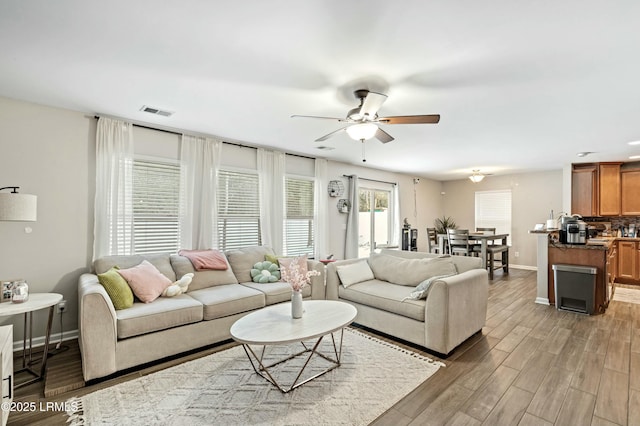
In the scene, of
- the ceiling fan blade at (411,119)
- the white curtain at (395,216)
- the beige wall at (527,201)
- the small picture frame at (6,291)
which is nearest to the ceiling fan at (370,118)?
the ceiling fan blade at (411,119)

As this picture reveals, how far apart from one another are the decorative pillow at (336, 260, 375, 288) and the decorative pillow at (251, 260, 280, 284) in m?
0.84

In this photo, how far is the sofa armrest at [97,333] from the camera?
2375mm

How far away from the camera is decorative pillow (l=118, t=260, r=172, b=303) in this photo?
2.98 metres

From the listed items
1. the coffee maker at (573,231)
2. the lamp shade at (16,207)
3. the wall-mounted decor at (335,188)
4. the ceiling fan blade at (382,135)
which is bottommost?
the coffee maker at (573,231)

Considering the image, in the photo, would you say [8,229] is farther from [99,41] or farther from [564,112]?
[564,112]

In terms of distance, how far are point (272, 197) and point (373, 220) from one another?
3.02 metres

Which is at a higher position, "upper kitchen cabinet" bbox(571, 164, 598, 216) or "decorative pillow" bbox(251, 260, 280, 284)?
"upper kitchen cabinet" bbox(571, 164, 598, 216)

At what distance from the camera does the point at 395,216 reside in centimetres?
761

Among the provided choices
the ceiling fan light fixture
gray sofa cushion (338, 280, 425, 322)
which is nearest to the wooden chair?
gray sofa cushion (338, 280, 425, 322)

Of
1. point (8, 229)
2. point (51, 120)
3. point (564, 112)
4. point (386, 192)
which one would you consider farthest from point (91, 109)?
point (386, 192)

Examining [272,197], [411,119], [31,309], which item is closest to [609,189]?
[411,119]

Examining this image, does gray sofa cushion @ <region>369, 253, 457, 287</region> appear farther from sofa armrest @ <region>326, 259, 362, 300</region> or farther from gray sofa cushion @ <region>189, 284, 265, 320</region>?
gray sofa cushion @ <region>189, 284, 265, 320</region>

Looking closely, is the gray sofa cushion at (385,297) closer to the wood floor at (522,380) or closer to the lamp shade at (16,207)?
the wood floor at (522,380)

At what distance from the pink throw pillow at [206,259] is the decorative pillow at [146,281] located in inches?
17.9
